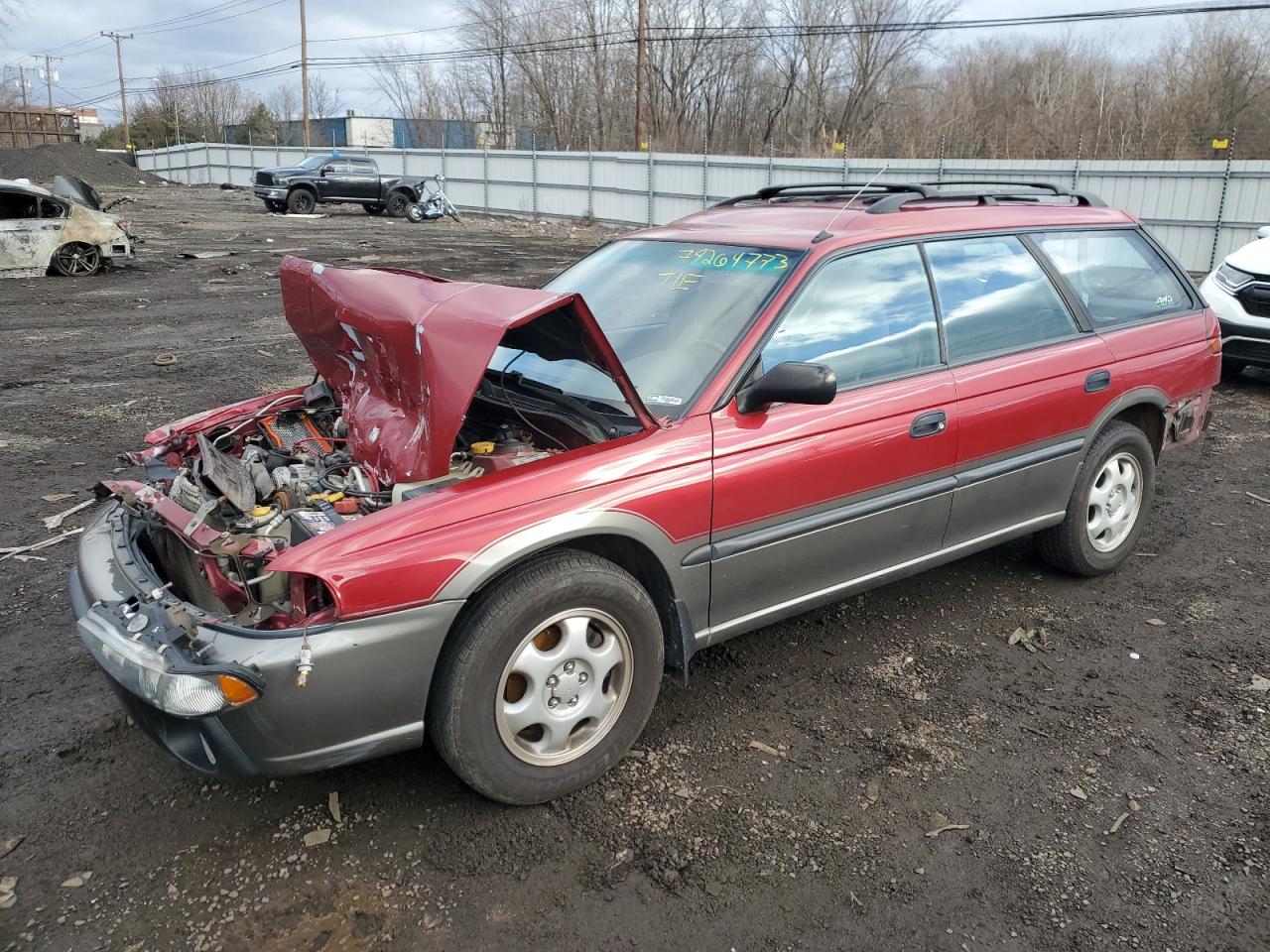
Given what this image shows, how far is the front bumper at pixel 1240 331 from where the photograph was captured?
26.8 feet

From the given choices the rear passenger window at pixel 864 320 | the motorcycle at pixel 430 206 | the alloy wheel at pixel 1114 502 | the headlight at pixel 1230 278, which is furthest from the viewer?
the motorcycle at pixel 430 206

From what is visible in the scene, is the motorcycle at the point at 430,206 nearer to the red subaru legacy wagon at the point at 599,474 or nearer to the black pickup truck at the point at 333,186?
the black pickup truck at the point at 333,186

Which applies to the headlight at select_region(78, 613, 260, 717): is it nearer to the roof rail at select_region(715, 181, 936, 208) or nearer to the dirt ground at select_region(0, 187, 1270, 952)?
the dirt ground at select_region(0, 187, 1270, 952)

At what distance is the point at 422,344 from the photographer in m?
2.74

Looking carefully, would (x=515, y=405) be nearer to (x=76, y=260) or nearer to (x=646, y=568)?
(x=646, y=568)

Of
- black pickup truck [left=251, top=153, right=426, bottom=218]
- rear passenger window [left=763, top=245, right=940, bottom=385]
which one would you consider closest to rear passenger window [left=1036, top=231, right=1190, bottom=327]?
rear passenger window [left=763, top=245, right=940, bottom=385]

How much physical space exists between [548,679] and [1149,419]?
11.4ft

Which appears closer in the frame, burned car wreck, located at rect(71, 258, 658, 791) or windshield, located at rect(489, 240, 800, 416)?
burned car wreck, located at rect(71, 258, 658, 791)

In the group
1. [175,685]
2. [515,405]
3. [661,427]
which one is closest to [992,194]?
[661,427]

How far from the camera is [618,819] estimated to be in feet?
9.32

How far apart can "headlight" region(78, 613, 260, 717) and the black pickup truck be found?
27.8 m

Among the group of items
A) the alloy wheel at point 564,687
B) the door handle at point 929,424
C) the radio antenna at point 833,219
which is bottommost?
the alloy wheel at point 564,687

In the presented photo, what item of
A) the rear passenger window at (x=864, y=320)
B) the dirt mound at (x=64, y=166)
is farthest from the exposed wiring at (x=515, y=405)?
the dirt mound at (x=64, y=166)

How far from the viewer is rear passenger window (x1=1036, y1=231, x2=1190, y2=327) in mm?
4305
